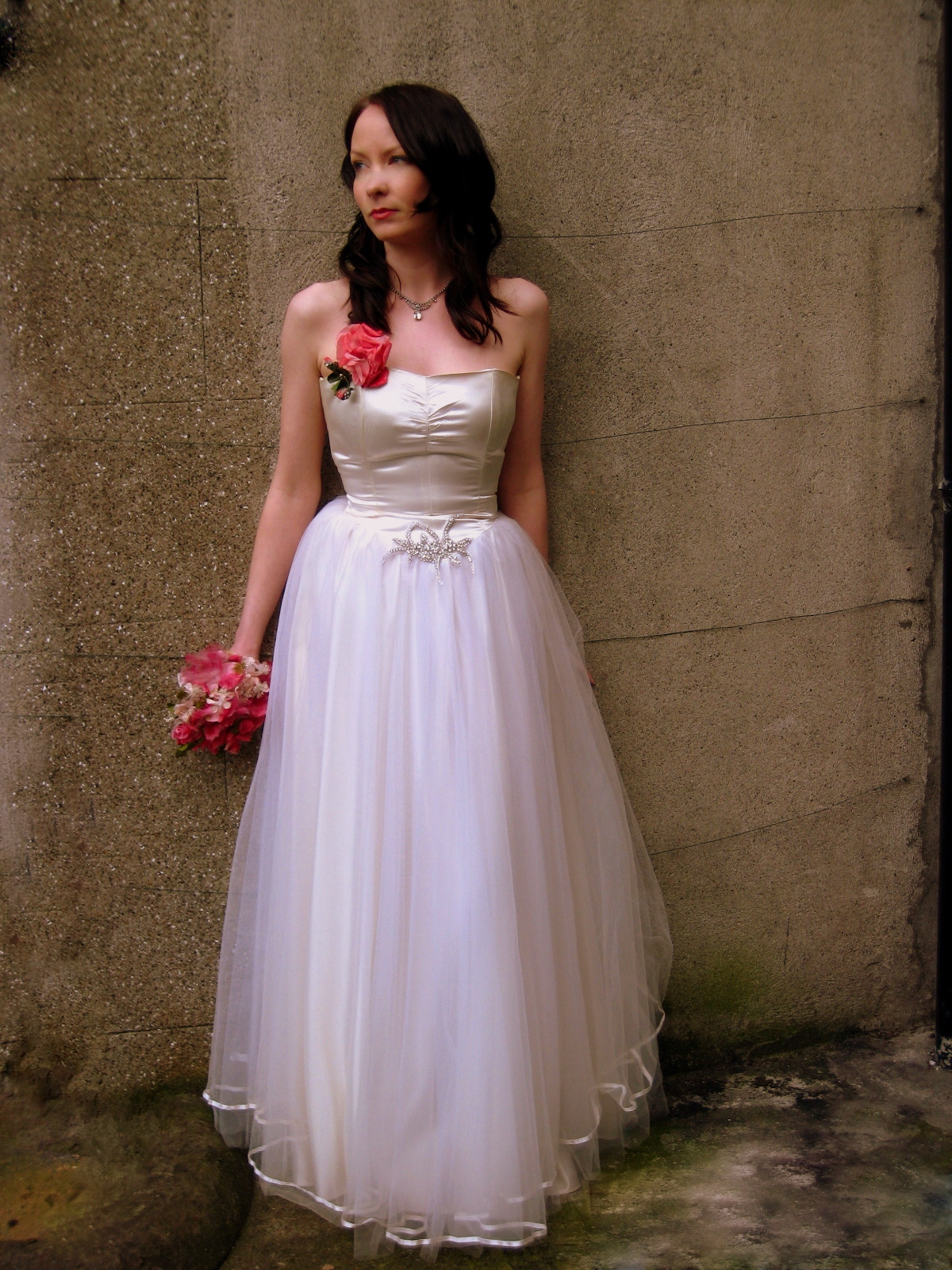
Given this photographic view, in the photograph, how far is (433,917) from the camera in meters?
1.94

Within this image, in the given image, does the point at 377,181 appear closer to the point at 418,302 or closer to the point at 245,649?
the point at 418,302

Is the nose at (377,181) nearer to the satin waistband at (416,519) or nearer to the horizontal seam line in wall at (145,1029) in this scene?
the satin waistband at (416,519)

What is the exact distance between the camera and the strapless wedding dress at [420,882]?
1918 mm

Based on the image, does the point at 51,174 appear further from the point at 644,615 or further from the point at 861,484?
the point at 861,484

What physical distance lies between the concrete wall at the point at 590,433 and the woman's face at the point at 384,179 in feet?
0.96

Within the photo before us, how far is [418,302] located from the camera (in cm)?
209

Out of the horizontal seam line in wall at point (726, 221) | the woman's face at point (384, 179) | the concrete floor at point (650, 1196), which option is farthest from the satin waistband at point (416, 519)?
the concrete floor at point (650, 1196)

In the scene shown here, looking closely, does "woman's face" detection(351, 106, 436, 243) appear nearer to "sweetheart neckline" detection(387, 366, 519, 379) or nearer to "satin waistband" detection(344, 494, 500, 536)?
"sweetheart neckline" detection(387, 366, 519, 379)

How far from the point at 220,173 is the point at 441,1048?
1983 millimetres

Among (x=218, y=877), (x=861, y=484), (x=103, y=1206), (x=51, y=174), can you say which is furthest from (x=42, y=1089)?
(x=861, y=484)

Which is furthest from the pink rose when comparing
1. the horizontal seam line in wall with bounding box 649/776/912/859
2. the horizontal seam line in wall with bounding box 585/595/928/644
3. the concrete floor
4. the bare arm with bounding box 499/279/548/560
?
the concrete floor

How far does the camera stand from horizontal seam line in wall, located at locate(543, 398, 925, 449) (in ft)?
7.89

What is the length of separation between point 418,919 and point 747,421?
1511mm

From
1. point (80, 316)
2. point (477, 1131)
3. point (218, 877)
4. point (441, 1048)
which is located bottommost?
point (477, 1131)
